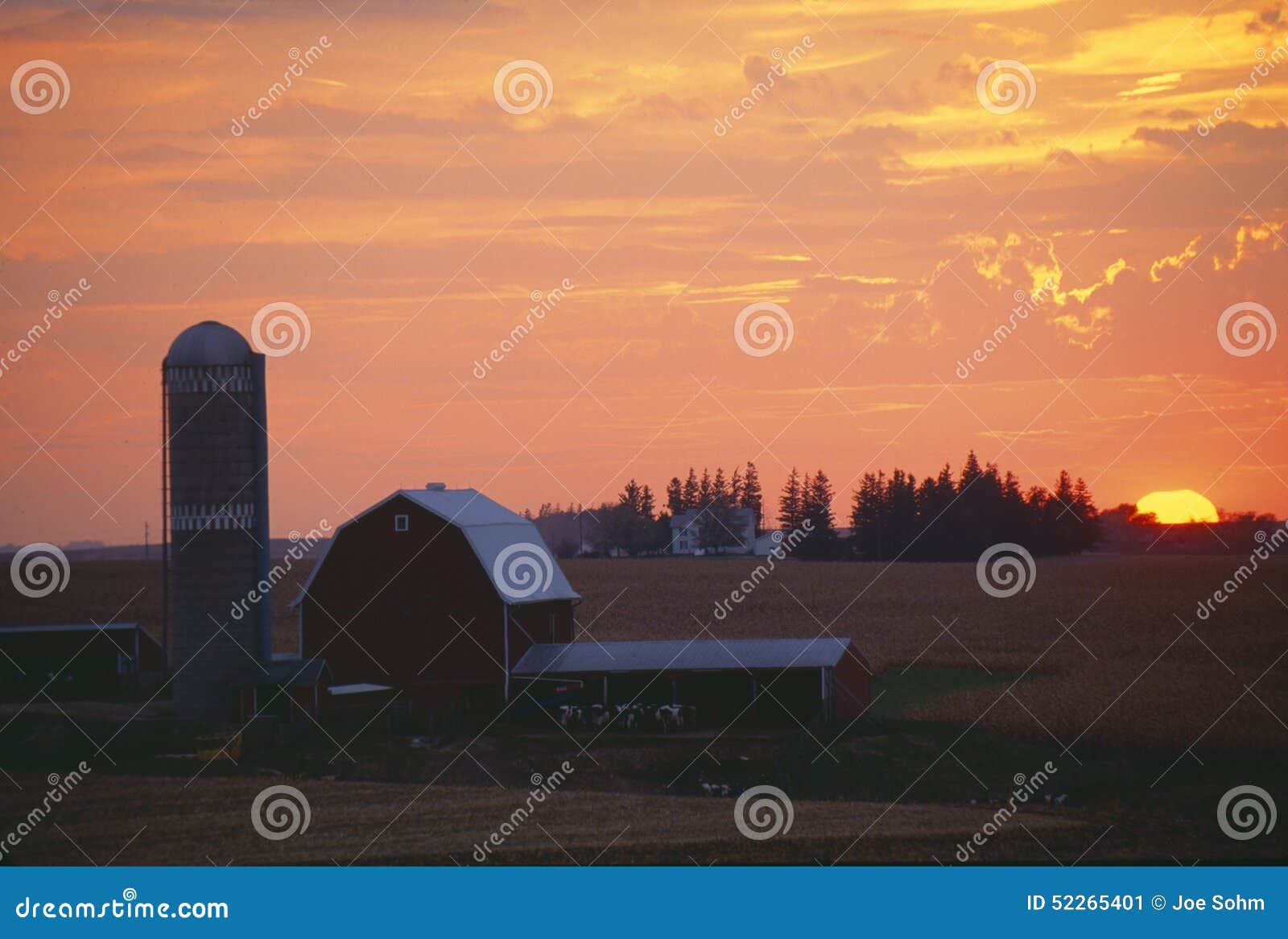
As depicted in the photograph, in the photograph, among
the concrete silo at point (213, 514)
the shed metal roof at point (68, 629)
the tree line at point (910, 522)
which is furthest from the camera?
the tree line at point (910, 522)

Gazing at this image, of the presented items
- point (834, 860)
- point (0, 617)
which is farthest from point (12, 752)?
point (0, 617)

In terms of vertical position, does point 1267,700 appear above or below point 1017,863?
above

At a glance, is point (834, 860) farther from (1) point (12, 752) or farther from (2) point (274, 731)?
(1) point (12, 752)

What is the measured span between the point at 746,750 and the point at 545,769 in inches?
170

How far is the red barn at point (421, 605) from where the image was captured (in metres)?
35.0

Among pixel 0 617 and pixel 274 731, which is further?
pixel 0 617

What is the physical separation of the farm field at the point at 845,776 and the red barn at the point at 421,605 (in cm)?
282

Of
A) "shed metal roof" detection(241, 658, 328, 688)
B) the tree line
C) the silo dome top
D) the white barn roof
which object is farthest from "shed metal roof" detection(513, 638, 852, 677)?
the tree line

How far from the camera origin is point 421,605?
35344mm

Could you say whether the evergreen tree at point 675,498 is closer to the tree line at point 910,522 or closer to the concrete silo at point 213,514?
the tree line at point 910,522

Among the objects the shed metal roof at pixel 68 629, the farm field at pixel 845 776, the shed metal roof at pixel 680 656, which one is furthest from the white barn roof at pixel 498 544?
the shed metal roof at pixel 68 629

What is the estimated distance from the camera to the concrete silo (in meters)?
32.9

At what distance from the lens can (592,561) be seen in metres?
118

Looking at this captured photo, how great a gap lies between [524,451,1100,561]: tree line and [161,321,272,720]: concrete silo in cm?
7180
